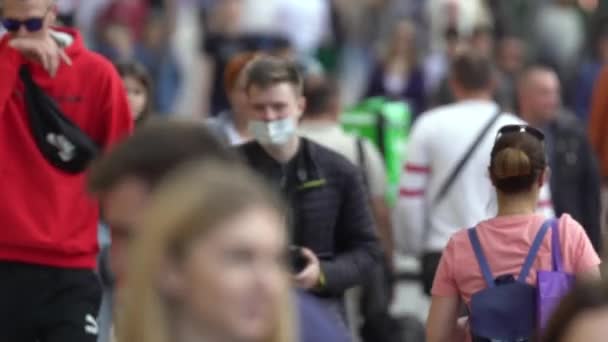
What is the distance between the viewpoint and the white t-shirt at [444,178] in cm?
934

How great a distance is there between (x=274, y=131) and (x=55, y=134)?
2.80 feet

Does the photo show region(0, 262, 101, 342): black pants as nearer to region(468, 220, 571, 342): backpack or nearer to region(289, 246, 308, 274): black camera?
region(289, 246, 308, 274): black camera

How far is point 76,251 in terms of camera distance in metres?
6.98

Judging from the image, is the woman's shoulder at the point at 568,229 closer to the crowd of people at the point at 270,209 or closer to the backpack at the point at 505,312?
the crowd of people at the point at 270,209

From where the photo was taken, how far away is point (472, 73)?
988 centimetres

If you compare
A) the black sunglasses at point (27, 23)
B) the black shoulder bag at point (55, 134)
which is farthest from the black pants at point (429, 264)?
the black sunglasses at point (27, 23)

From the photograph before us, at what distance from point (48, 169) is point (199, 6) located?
45.8ft

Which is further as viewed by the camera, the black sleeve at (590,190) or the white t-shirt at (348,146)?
the black sleeve at (590,190)

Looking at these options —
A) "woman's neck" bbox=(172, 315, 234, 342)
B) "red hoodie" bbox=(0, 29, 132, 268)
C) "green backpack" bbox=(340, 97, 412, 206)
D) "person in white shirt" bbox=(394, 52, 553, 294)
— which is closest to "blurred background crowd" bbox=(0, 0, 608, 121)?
"green backpack" bbox=(340, 97, 412, 206)

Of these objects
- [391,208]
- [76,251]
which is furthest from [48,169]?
[391,208]

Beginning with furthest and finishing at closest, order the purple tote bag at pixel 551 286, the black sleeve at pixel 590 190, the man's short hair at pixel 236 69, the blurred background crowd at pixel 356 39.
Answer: the blurred background crowd at pixel 356 39, the black sleeve at pixel 590 190, the man's short hair at pixel 236 69, the purple tote bag at pixel 551 286

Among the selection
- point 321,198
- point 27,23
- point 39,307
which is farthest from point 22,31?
point 321,198

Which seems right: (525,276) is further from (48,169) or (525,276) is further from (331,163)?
(48,169)

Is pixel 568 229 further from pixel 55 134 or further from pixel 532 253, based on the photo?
pixel 55 134
